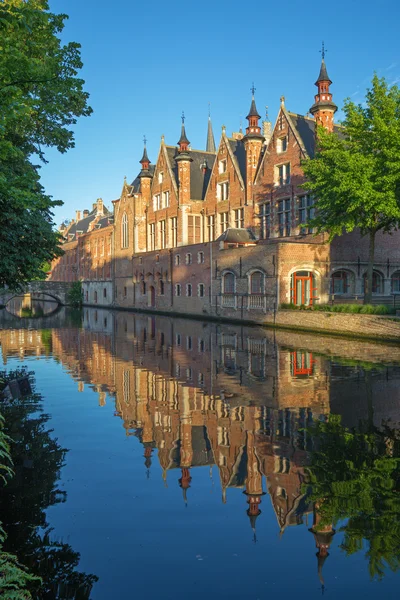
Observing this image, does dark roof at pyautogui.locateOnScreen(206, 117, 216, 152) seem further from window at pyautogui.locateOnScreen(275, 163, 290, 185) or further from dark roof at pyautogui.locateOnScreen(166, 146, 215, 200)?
window at pyautogui.locateOnScreen(275, 163, 290, 185)

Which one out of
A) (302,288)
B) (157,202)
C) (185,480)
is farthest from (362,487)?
(157,202)

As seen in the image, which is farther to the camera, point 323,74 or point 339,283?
point 339,283

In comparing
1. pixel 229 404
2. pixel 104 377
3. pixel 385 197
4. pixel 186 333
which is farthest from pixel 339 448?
pixel 186 333

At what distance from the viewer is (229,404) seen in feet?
39.4

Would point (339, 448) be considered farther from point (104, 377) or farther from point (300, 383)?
point (104, 377)

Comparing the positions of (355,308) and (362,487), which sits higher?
(355,308)

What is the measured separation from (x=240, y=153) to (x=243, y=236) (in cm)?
885

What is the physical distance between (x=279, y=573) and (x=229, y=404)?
6712 millimetres

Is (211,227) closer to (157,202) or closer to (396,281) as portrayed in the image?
(157,202)

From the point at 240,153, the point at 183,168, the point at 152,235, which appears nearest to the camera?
the point at 240,153

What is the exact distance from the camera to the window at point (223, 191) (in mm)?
43375

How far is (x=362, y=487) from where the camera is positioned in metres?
7.14

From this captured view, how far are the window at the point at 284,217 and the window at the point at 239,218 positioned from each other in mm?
4703

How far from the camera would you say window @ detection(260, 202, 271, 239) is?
38.3 m
